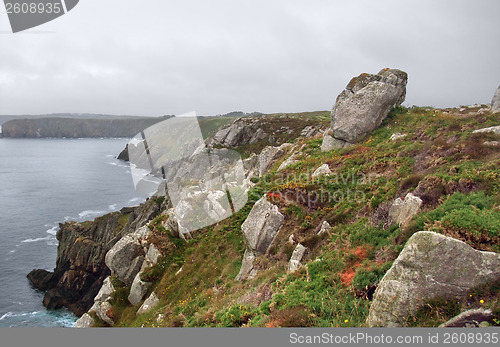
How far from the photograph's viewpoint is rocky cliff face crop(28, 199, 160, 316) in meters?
50.4

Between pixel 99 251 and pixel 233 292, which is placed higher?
pixel 233 292

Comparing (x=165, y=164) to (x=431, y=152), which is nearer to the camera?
(x=431, y=152)

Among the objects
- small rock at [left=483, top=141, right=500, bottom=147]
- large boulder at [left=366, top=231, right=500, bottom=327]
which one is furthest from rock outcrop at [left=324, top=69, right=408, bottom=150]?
large boulder at [left=366, top=231, right=500, bottom=327]

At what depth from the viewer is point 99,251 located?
184 feet

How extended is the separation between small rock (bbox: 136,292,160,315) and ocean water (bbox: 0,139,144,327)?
30976 mm

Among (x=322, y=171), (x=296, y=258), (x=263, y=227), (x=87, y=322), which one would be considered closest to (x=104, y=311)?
(x=87, y=322)

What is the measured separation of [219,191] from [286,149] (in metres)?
19.5

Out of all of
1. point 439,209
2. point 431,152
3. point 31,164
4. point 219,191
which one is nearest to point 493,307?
point 439,209

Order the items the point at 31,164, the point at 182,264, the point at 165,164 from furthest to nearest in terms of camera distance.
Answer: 1. the point at 31,164
2. the point at 165,164
3. the point at 182,264

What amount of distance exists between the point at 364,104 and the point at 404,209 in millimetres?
21788

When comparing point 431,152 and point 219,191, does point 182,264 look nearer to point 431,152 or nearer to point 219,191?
point 219,191

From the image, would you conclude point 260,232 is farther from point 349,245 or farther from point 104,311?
point 104,311

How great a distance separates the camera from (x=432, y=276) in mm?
9172

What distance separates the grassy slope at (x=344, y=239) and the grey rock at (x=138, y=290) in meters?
0.71
